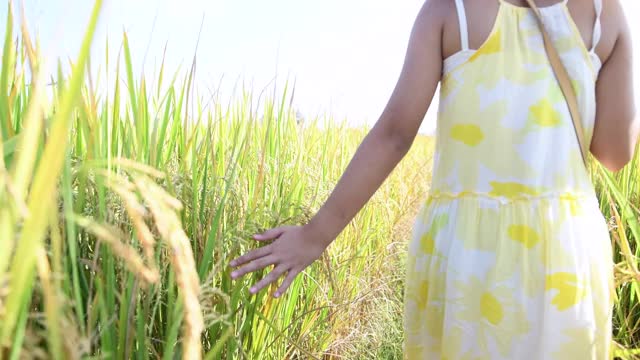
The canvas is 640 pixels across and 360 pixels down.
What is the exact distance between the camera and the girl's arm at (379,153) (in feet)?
3.01

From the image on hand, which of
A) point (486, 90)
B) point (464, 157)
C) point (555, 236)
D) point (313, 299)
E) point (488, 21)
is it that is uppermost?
point (488, 21)

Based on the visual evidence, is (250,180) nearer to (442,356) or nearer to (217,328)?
(217,328)

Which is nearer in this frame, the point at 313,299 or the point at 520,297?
the point at 520,297

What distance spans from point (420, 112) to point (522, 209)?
23 centimetres

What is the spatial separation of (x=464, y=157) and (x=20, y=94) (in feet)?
2.44

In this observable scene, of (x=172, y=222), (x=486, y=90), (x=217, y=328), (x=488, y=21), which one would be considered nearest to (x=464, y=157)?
(x=486, y=90)

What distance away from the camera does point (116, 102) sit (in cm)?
92

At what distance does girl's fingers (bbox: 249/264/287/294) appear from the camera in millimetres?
886

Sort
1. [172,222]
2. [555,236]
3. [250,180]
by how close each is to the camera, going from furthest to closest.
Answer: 1. [250,180]
2. [555,236]
3. [172,222]

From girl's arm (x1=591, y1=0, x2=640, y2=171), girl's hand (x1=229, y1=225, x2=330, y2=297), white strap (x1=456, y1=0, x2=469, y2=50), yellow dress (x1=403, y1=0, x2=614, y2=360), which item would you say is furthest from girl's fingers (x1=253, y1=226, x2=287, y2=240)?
girl's arm (x1=591, y1=0, x2=640, y2=171)

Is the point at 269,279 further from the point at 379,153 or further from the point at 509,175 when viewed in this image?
the point at 509,175

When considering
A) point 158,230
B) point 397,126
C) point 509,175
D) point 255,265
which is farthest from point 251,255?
point 509,175

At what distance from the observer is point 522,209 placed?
0.88 m

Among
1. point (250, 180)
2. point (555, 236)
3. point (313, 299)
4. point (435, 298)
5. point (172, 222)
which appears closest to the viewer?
point (172, 222)
